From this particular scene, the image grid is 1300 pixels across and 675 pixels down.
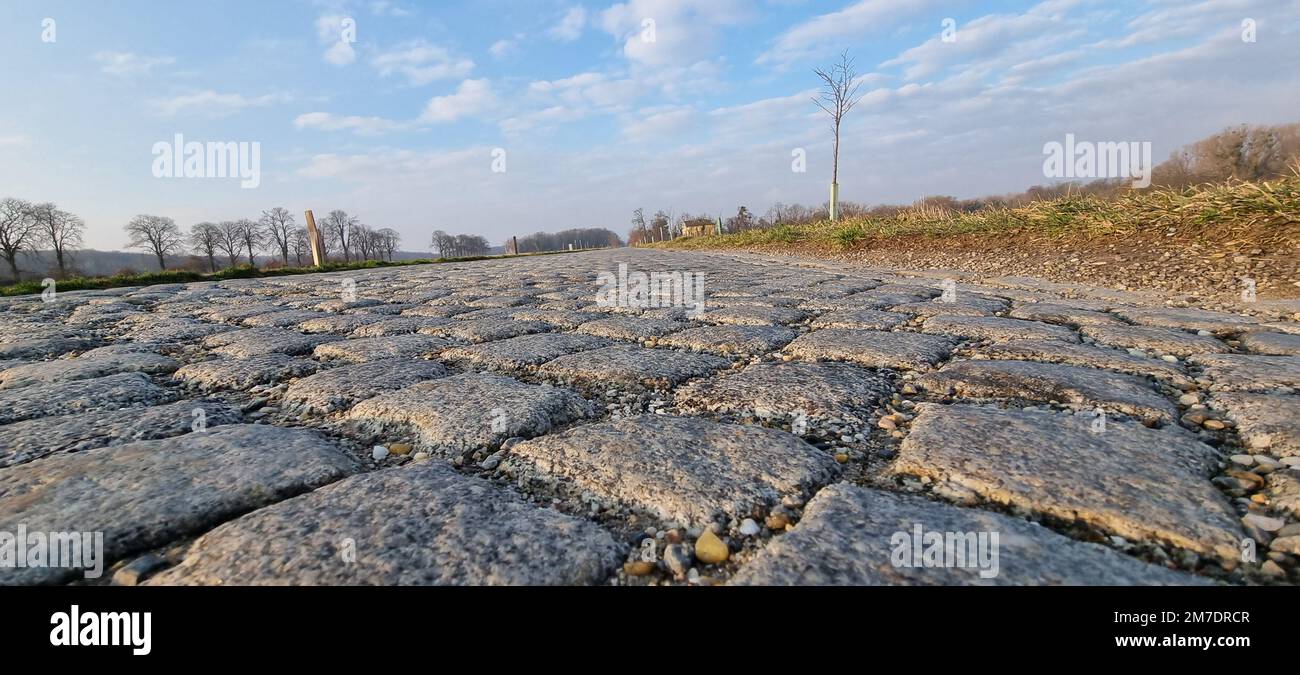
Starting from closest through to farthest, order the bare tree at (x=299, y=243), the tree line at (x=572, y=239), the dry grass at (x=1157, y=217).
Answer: the dry grass at (x=1157, y=217) < the bare tree at (x=299, y=243) < the tree line at (x=572, y=239)

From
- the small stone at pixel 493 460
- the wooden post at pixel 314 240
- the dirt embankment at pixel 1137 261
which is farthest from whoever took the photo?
the wooden post at pixel 314 240

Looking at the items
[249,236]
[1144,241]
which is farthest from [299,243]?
[1144,241]

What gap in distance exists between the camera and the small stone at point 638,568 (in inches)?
32.0

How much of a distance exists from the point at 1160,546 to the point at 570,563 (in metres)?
0.94

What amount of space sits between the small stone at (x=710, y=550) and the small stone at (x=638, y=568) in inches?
3.2

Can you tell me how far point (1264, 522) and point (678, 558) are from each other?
0.99 metres

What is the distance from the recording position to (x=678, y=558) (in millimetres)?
835

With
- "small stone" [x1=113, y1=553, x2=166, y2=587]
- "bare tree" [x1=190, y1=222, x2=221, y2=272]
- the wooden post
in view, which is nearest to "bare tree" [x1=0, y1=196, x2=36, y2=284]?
"bare tree" [x1=190, y1=222, x2=221, y2=272]

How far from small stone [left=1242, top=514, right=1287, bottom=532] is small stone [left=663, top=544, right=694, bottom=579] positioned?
95cm

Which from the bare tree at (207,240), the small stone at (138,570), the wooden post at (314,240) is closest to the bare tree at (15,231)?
the bare tree at (207,240)

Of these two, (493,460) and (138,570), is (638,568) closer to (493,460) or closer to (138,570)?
(493,460)

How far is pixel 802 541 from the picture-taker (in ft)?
2.73

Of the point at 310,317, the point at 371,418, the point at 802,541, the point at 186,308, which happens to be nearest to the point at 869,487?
the point at 802,541

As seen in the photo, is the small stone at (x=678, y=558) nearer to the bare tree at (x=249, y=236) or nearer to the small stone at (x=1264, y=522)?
the small stone at (x=1264, y=522)
